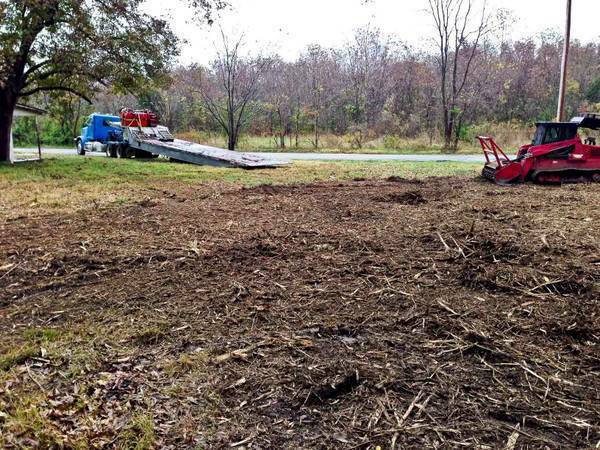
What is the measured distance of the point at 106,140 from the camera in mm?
23984

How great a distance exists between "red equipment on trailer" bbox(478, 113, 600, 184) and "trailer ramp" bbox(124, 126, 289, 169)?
300 inches

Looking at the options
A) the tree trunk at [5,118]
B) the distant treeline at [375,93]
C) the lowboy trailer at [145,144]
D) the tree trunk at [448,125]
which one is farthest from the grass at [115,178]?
the distant treeline at [375,93]

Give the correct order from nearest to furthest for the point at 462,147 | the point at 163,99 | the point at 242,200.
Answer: the point at 242,200 → the point at 462,147 → the point at 163,99

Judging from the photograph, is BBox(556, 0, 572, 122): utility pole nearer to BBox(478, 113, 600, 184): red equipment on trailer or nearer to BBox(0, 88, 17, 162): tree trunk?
BBox(478, 113, 600, 184): red equipment on trailer

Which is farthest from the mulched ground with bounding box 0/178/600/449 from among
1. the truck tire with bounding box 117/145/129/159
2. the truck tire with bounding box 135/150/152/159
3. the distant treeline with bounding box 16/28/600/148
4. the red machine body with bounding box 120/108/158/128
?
the distant treeline with bounding box 16/28/600/148

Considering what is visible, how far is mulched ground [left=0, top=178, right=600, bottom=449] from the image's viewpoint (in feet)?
7.95

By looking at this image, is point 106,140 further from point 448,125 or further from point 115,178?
point 448,125

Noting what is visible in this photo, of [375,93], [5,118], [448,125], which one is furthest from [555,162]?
[375,93]

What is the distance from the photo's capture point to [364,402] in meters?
2.58

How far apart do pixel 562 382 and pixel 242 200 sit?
A: 6.76 meters

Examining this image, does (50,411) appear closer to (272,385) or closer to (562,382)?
(272,385)

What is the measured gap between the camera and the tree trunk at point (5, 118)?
658 inches

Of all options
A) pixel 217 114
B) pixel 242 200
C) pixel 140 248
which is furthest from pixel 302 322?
pixel 217 114

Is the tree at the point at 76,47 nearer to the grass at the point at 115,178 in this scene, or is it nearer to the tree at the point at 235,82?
the grass at the point at 115,178
